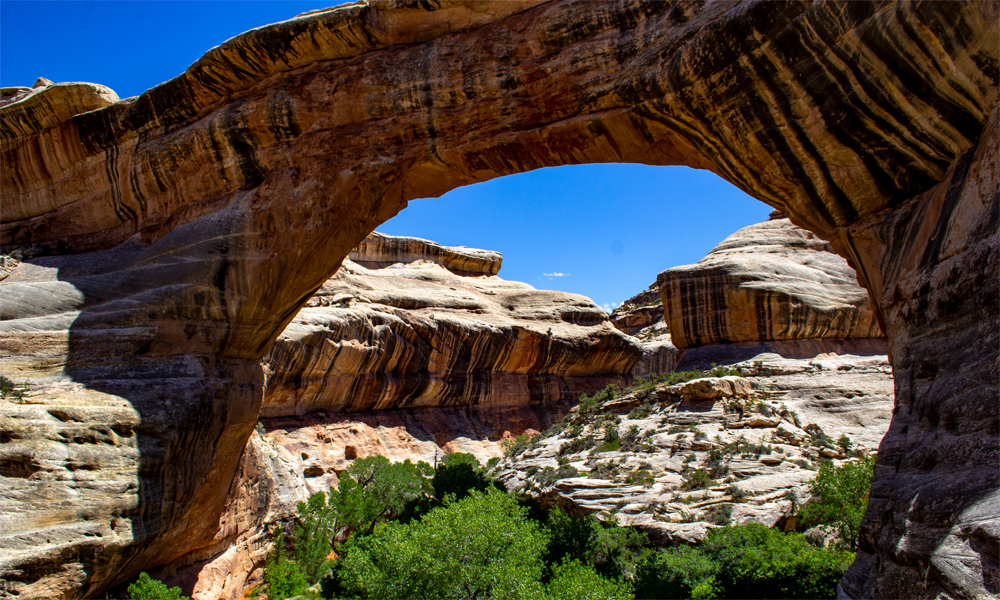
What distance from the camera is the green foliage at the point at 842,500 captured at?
11.5 m

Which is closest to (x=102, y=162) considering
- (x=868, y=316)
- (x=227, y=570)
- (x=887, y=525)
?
(x=227, y=570)

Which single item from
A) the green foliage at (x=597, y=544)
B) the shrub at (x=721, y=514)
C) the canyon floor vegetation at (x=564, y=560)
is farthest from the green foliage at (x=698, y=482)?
the green foliage at (x=597, y=544)

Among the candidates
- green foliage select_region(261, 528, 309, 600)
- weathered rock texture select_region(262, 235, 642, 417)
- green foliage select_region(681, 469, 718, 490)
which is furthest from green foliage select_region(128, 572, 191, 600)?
weathered rock texture select_region(262, 235, 642, 417)

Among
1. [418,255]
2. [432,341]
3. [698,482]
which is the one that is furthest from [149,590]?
[418,255]

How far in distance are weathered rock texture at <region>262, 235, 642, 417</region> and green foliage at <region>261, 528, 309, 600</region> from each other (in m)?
10.0

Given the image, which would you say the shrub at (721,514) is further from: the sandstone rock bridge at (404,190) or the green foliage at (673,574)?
the sandstone rock bridge at (404,190)

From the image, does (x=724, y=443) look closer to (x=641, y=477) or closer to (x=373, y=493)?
(x=641, y=477)

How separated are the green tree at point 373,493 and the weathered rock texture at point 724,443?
11.3ft

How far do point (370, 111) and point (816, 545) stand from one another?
13165mm

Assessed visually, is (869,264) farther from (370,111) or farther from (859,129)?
(370,111)

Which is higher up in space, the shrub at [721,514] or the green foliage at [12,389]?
the green foliage at [12,389]

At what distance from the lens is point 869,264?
8875 millimetres

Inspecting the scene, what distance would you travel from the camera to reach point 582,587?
Result: 391 inches

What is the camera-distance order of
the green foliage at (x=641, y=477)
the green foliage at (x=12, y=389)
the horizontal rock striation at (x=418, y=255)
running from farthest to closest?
1. the horizontal rock striation at (x=418, y=255)
2. the green foliage at (x=641, y=477)
3. the green foliage at (x=12, y=389)
